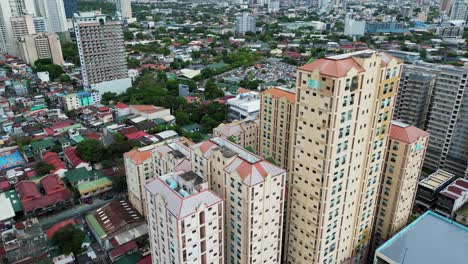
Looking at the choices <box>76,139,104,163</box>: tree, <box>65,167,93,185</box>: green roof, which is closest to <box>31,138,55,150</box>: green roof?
<box>76,139,104,163</box>: tree

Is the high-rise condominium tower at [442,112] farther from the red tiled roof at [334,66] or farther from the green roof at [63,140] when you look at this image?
the green roof at [63,140]

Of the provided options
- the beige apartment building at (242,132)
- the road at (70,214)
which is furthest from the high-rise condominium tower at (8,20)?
the beige apartment building at (242,132)

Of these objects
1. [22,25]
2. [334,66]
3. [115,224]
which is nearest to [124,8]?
[22,25]

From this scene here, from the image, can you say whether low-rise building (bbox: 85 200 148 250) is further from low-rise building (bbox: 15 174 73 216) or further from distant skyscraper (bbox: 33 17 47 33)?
distant skyscraper (bbox: 33 17 47 33)

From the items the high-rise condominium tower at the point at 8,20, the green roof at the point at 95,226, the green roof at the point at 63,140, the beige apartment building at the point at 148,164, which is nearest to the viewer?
the beige apartment building at the point at 148,164

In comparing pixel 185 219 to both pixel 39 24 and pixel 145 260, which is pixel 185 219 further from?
pixel 39 24

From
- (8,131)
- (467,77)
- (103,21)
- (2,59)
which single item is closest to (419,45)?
(467,77)

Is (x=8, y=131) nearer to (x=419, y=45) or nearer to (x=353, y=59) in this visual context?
(x=353, y=59)
